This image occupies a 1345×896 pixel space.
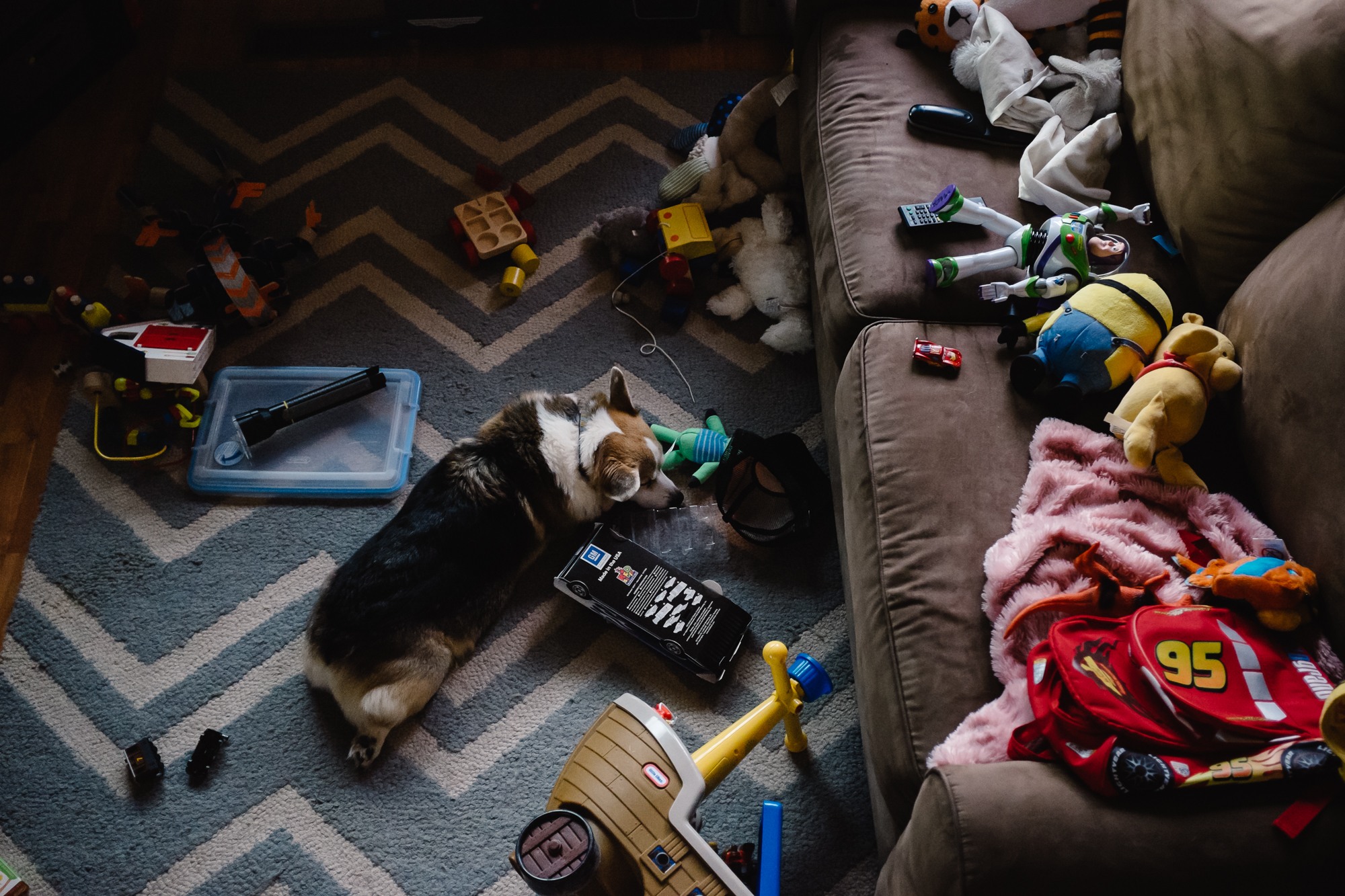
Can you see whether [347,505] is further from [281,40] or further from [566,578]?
[281,40]

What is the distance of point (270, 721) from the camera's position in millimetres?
1593

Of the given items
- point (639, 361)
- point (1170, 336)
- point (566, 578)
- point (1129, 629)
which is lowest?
point (566, 578)

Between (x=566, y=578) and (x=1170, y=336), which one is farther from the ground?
(x=1170, y=336)

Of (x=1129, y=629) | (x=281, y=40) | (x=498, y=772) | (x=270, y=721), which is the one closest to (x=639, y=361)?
(x=498, y=772)

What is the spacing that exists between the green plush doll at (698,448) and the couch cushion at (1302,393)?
0.94 meters

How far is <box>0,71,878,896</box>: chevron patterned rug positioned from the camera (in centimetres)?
149

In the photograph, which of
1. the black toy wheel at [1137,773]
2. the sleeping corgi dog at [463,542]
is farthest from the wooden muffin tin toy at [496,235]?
the black toy wheel at [1137,773]

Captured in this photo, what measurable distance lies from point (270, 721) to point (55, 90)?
1914 mm

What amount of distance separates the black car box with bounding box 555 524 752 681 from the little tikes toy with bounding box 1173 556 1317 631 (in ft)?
2.60

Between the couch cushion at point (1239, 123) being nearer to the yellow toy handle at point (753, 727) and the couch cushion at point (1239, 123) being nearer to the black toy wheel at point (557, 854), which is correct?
the yellow toy handle at point (753, 727)

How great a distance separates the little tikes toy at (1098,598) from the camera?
3.69ft

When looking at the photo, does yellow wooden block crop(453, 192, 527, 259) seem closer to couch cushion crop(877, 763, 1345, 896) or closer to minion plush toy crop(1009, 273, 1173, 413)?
minion plush toy crop(1009, 273, 1173, 413)

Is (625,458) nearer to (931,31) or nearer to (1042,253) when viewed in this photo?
(1042,253)

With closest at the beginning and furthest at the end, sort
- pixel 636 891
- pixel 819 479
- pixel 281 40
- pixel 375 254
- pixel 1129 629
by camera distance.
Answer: pixel 1129 629
pixel 636 891
pixel 819 479
pixel 375 254
pixel 281 40
